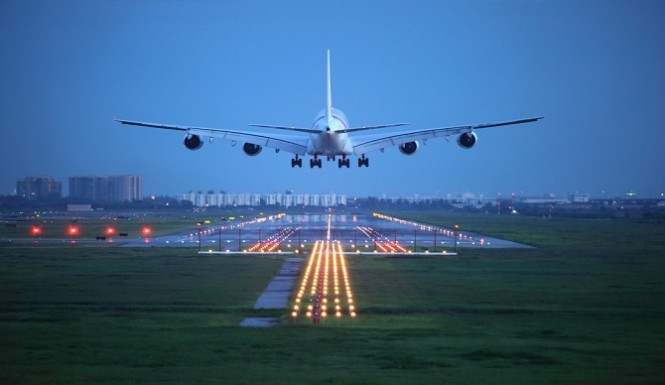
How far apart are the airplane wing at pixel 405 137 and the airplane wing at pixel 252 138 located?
4474 mm

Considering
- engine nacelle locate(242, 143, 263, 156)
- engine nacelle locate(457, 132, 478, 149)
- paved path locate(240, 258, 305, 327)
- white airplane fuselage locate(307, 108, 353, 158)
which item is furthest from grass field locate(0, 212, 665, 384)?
engine nacelle locate(242, 143, 263, 156)

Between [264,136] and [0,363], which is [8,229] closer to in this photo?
[264,136]

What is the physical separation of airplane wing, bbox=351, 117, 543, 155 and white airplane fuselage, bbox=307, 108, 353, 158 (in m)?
1.48

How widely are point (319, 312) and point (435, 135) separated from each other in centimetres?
3665

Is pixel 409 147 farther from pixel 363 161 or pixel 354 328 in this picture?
pixel 354 328

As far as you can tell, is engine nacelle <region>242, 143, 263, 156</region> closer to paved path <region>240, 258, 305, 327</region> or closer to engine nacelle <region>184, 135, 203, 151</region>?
engine nacelle <region>184, 135, 203, 151</region>

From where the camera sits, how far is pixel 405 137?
2847 inches

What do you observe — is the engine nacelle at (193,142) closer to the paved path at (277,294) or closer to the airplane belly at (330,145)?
the airplane belly at (330,145)

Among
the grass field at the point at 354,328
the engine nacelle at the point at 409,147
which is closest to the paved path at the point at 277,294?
the grass field at the point at 354,328

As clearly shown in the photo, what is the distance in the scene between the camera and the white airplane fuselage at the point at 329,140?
2758 inches

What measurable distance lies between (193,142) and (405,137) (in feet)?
53.7

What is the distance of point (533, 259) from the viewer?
63.5 m

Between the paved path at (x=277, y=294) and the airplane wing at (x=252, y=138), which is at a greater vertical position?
the airplane wing at (x=252, y=138)

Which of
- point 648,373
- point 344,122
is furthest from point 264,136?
point 648,373
